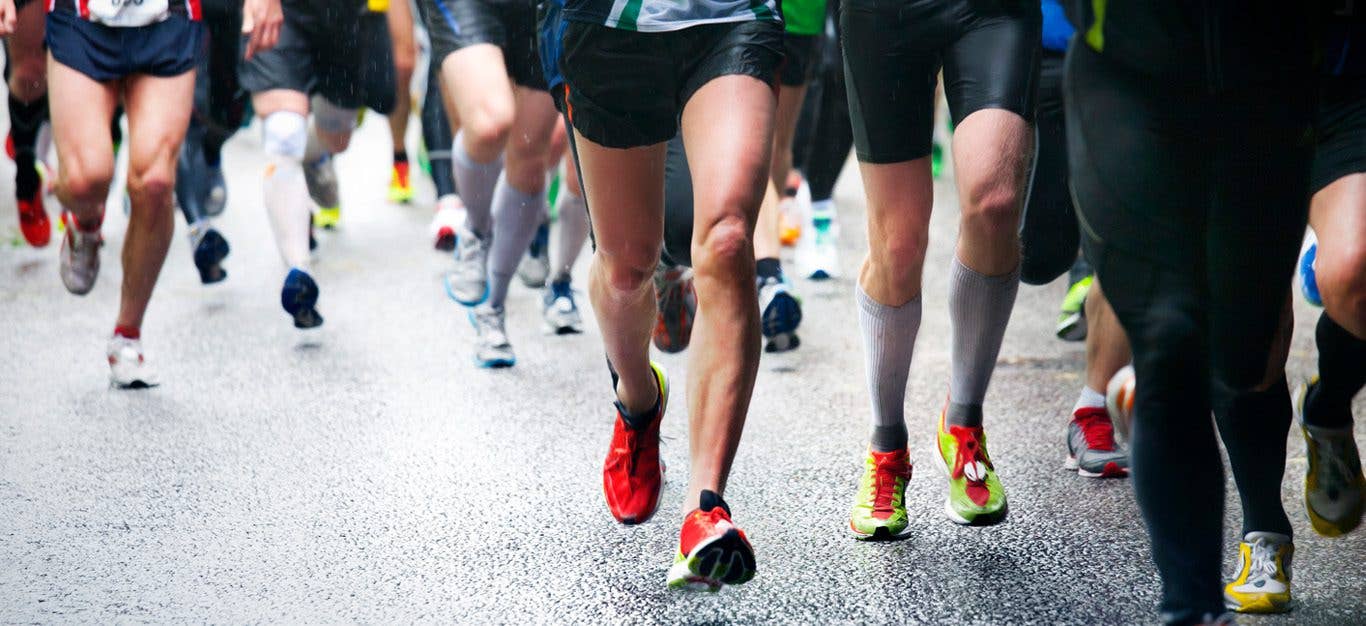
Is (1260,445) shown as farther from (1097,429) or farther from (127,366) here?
(127,366)

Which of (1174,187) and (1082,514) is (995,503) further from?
(1174,187)

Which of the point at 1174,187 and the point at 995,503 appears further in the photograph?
the point at 995,503

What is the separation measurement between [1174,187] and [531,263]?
206 inches

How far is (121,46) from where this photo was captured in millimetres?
5355

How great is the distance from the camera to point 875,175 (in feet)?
12.1

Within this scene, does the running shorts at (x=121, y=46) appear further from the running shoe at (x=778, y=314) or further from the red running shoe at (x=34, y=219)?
the red running shoe at (x=34, y=219)

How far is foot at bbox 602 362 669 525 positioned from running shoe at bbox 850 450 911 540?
1.65ft

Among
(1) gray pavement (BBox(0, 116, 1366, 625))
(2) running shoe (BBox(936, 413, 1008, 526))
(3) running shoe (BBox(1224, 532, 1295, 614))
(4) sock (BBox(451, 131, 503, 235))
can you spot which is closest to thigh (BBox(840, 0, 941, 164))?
(2) running shoe (BBox(936, 413, 1008, 526))

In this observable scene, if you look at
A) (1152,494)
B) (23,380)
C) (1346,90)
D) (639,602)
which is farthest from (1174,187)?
(23,380)

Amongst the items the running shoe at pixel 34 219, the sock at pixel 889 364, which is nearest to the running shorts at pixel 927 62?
the sock at pixel 889 364

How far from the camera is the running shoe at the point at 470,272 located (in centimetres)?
613

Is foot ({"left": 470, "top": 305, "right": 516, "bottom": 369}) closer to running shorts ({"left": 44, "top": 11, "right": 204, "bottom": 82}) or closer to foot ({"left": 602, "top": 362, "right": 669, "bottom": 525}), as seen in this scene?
running shorts ({"left": 44, "top": 11, "right": 204, "bottom": 82})

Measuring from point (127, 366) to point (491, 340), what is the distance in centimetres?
133

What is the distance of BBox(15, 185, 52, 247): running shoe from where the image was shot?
758 centimetres
